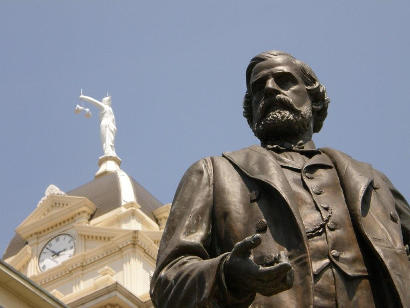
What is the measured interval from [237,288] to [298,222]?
37 cm

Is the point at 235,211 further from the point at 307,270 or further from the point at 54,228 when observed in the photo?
the point at 54,228

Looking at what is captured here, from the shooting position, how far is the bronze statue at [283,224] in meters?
3.81

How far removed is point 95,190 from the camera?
4916cm

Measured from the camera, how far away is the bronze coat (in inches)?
152

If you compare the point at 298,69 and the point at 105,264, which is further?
the point at 105,264

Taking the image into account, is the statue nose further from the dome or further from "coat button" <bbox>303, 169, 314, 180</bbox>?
the dome

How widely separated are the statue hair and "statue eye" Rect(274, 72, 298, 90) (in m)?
0.06

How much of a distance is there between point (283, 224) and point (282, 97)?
2.25 feet

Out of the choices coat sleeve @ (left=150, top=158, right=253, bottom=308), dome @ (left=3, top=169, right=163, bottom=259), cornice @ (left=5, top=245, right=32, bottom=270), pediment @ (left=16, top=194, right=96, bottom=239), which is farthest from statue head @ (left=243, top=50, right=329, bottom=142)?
cornice @ (left=5, top=245, right=32, bottom=270)

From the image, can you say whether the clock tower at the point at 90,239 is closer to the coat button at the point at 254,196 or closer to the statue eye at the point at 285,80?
the statue eye at the point at 285,80

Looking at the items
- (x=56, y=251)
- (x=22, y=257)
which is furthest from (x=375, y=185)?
(x=22, y=257)

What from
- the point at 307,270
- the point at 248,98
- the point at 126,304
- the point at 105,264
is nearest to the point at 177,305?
the point at 307,270

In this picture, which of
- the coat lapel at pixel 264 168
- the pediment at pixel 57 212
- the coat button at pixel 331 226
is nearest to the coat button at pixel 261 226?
the coat lapel at pixel 264 168

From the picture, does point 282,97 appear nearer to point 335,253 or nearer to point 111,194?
point 335,253
